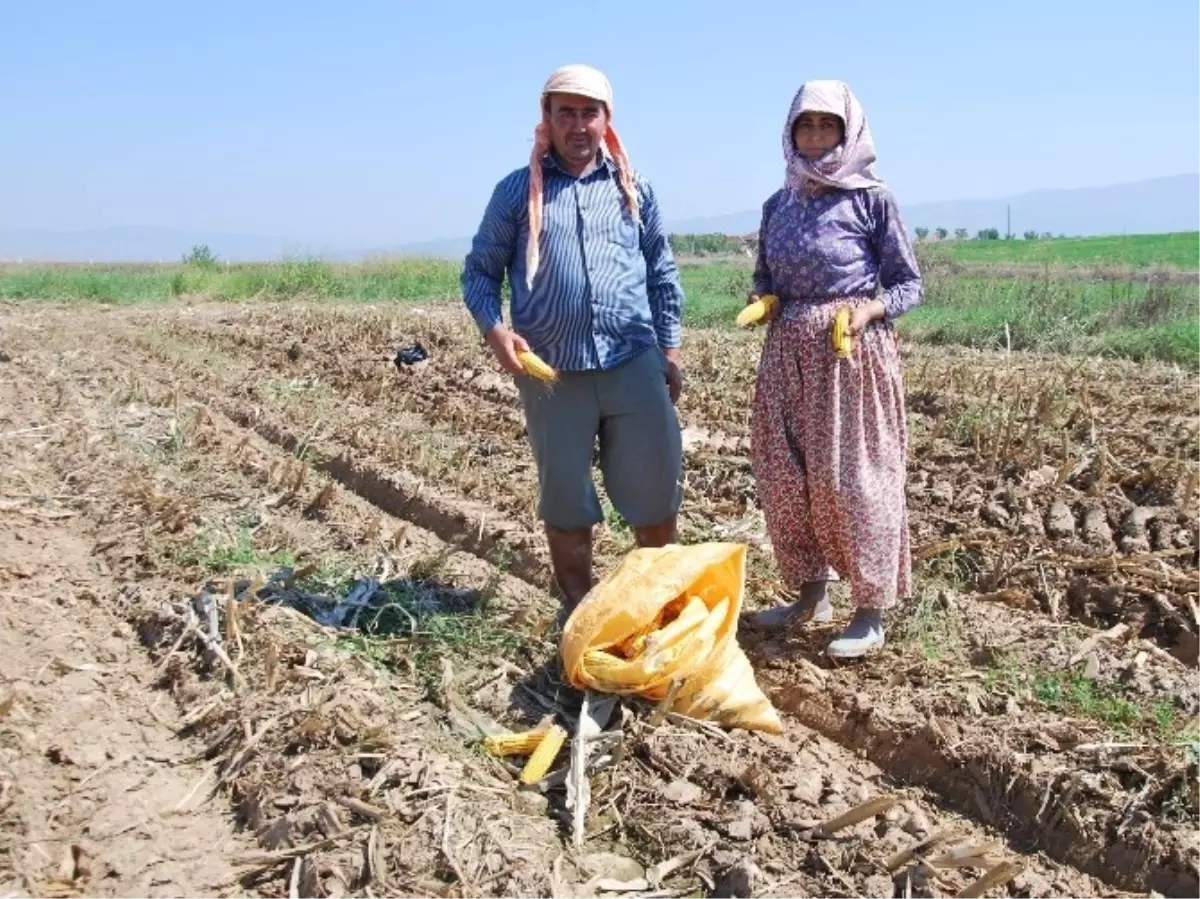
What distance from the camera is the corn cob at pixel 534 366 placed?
3.23m

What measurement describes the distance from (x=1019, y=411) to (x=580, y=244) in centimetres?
343

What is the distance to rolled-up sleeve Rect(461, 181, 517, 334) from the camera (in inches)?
132

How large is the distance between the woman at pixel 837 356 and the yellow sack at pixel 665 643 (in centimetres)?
44

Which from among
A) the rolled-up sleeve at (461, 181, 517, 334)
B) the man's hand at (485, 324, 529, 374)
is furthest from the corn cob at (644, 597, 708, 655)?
the rolled-up sleeve at (461, 181, 517, 334)

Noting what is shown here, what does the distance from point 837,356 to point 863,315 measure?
0.14 m

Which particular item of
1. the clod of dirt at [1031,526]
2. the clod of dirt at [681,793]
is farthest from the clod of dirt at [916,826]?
the clod of dirt at [1031,526]

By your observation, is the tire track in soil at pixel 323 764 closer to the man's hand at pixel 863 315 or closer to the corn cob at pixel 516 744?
the corn cob at pixel 516 744

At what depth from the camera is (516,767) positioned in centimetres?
297

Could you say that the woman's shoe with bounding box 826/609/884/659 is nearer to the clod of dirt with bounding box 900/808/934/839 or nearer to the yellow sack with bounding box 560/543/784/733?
the yellow sack with bounding box 560/543/784/733

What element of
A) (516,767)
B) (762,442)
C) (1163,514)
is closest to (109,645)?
(516,767)

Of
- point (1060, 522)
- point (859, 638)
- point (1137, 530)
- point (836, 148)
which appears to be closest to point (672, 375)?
point (836, 148)

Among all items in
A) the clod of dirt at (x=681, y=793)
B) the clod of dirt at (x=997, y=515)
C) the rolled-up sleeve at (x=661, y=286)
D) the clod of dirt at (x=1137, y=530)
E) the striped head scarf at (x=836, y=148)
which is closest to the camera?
the clod of dirt at (x=681, y=793)

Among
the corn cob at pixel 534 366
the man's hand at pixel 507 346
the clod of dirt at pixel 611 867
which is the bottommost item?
the clod of dirt at pixel 611 867

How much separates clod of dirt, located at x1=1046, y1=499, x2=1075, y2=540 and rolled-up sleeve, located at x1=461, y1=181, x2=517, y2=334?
2.57m
